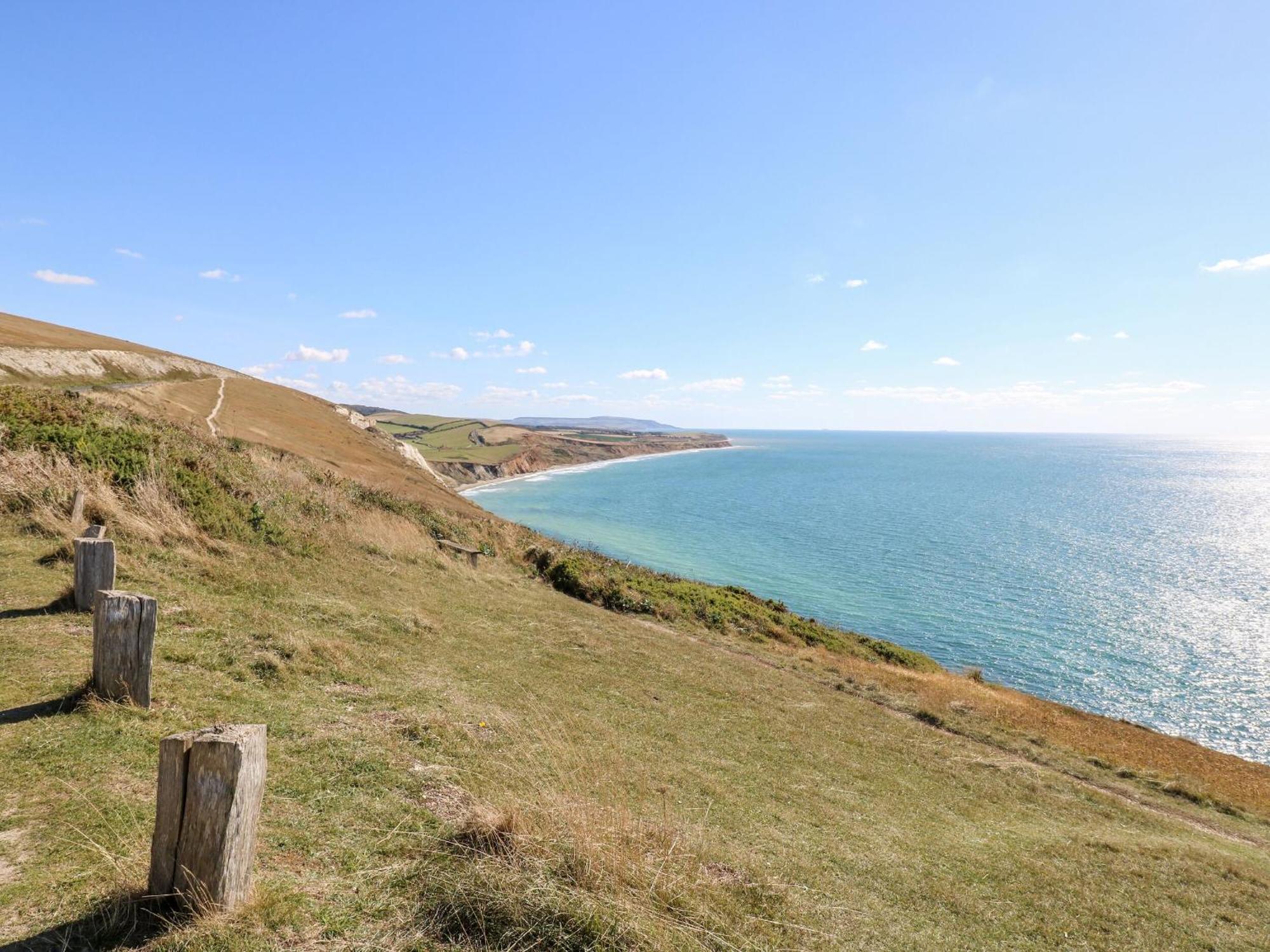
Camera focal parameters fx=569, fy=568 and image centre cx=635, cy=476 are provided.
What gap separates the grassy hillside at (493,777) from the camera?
406cm

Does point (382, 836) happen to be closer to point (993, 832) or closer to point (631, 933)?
point (631, 933)

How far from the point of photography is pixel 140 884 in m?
3.69

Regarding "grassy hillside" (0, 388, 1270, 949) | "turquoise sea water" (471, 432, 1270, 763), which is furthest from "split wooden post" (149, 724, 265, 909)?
"turquoise sea water" (471, 432, 1270, 763)

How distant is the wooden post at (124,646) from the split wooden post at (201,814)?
3.18 meters

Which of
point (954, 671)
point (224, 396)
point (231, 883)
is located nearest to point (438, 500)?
point (224, 396)

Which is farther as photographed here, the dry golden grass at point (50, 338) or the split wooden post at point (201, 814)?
the dry golden grass at point (50, 338)

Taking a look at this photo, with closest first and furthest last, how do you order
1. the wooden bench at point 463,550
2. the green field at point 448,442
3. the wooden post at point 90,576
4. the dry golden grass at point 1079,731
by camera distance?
1. the wooden post at point 90,576
2. the dry golden grass at point 1079,731
3. the wooden bench at point 463,550
4. the green field at point 448,442

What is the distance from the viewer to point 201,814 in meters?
3.43

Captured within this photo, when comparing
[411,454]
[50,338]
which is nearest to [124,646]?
[50,338]

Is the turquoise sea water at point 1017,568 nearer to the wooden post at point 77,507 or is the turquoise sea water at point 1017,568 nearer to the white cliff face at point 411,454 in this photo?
the white cliff face at point 411,454

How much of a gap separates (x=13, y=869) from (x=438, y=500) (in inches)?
1358

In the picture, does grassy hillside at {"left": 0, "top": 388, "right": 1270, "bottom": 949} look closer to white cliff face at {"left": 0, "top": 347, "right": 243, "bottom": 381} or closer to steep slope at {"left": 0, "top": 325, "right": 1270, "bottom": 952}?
steep slope at {"left": 0, "top": 325, "right": 1270, "bottom": 952}

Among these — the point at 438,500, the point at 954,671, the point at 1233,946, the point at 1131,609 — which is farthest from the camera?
the point at 1131,609

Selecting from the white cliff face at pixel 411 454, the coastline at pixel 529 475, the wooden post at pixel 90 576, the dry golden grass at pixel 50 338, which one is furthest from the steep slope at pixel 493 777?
the coastline at pixel 529 475
